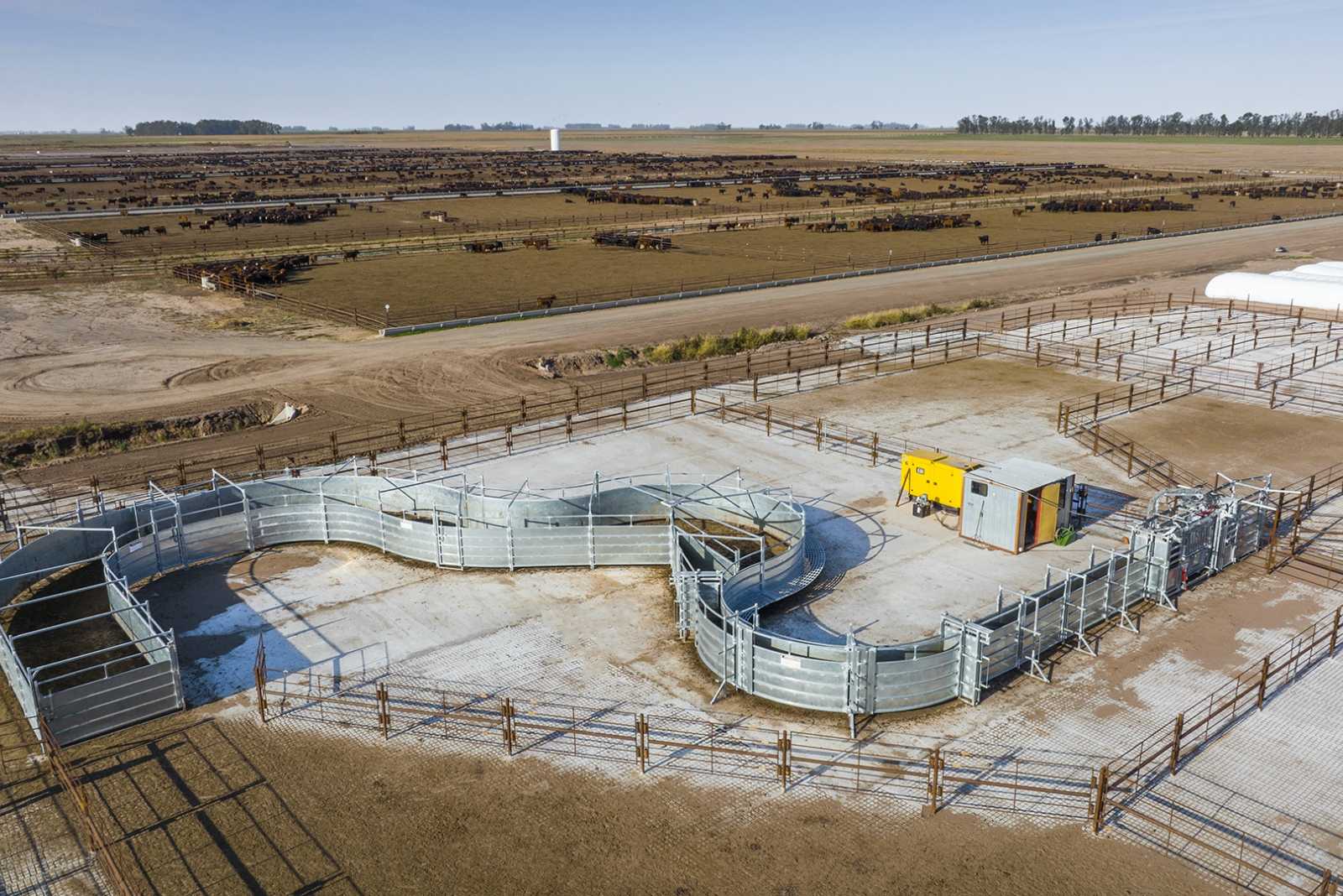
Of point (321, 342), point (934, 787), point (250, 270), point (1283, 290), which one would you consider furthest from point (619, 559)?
point (250, 270)

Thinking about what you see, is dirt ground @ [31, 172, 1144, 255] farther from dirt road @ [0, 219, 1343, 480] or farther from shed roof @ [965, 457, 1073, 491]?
shed roof @ [965, 457, 1073, 491]

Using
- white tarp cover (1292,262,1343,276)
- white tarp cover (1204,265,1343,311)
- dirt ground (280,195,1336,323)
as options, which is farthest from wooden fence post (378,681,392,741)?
white tarp cover (1292,262,1343,276)

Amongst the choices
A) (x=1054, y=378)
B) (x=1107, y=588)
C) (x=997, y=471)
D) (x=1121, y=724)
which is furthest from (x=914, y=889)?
(x=1054, y=378)

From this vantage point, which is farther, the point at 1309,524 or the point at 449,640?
the point at 1309,524

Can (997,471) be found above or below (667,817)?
above

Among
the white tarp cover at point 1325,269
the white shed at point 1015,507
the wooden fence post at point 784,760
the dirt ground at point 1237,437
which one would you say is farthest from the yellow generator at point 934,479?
the white tarp cover at point 1325,269

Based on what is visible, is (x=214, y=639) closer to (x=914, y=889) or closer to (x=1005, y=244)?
(x=914, y=889)
